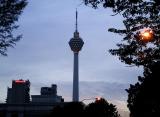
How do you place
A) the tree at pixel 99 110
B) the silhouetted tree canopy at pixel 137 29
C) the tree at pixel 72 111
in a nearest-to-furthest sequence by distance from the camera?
the silhouetted tree canopy at pixel 137 29 < the tree at pixel 72 111 < the tree at pixel 99 110

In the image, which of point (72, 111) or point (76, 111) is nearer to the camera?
point (76, 111)

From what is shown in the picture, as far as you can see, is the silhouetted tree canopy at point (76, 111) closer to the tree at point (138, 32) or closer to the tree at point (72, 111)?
the tree at point (72, 111)

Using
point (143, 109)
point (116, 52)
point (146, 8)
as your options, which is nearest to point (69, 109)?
point (143, 109)

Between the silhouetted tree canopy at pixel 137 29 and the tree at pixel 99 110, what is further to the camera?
the tree at pixel 99 110

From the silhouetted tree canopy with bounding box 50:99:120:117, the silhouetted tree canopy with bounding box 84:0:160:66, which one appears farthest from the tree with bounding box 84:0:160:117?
the silhouetted tree canopy with bounding box 50:99:120:117

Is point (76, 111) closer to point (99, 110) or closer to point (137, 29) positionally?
point (99, 110)

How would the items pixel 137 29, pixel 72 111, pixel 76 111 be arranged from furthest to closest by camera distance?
1. pixel 72 111
2. pixel 76 111
3. pixel 137 29

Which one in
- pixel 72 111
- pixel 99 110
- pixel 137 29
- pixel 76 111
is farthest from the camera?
pixel 99 110

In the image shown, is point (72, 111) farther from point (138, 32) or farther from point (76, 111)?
point (138, 32)

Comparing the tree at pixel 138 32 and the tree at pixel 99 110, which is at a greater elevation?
the tree at pixel 99 110

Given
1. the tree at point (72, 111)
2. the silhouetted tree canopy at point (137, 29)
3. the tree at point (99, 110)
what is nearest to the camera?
the silhouetted tree canopy at point (137, 29)

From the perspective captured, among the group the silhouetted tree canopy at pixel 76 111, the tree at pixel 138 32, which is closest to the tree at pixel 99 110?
the silhouetted tree canopy at pixel 76 111

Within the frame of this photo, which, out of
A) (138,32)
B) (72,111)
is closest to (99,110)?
(72,111)

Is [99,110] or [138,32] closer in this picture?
A: [138,32]
